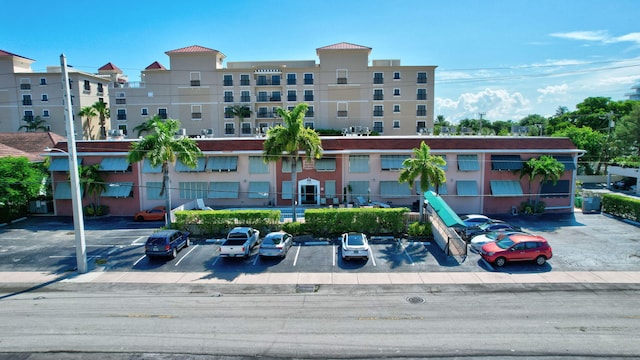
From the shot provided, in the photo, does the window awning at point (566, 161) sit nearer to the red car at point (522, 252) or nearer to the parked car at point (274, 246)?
the red car at point (522, 252)

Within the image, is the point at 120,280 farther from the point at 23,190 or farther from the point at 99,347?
the point at 23,190

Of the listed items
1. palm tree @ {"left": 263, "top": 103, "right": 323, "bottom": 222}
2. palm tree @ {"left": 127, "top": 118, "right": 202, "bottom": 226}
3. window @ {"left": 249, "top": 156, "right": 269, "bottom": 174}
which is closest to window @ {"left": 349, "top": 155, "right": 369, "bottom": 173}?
palm tree @ {"left": 263, "top": 103, "right": 323, "bottom": 222}

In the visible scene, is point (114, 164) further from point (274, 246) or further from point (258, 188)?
point (274, 246)

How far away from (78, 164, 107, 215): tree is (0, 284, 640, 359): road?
15988 millimetres

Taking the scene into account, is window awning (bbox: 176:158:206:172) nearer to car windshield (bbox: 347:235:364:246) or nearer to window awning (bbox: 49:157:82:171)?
window awning (bbox: 49:157:82:171)

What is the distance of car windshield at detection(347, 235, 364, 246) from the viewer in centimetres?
2291

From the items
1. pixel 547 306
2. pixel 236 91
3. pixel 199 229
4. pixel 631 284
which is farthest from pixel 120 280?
pixel 236 91

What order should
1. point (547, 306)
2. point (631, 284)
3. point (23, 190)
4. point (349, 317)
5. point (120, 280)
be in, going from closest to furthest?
point (349, 317) → point (547, 306) → point (631, 284) → point (120, 280) → point (23, 190)

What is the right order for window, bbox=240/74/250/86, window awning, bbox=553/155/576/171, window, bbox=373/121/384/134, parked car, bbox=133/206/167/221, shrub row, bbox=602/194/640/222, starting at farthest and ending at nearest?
1. window, bbox=373/121/384/134
2. window, bbox=240/74/250/86
3. window awning, bbox=553/155/576/171
4. parked car, bbox=133/206/167/221
5. shrub row, bbox=602/194/640/222

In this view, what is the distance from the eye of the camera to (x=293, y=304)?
56.0 ft

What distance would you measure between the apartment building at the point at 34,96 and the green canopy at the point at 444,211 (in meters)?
57.0

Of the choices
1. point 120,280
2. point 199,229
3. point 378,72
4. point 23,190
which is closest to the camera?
point 120,280

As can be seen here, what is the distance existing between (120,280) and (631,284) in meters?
26.1

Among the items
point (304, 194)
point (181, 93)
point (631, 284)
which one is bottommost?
point (631, 284)
